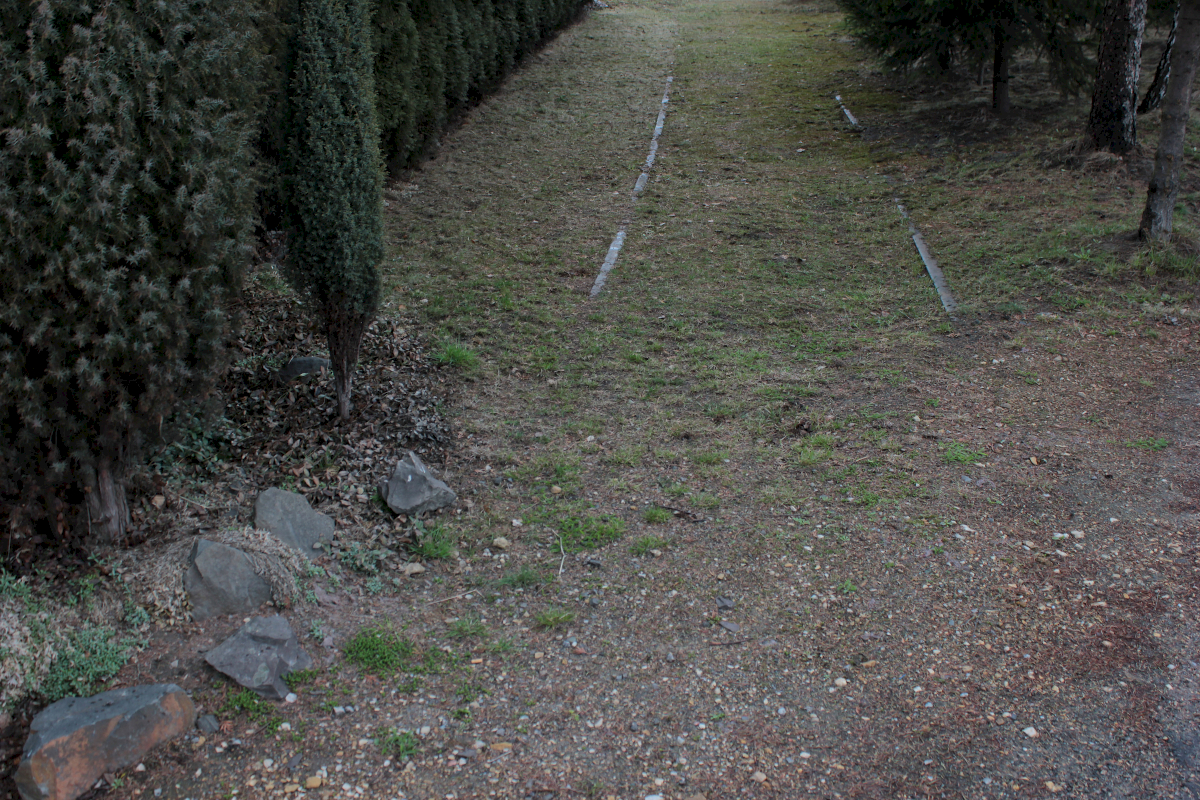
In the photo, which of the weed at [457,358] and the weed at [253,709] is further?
the weed at [457,358]

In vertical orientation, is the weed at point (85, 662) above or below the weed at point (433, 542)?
above

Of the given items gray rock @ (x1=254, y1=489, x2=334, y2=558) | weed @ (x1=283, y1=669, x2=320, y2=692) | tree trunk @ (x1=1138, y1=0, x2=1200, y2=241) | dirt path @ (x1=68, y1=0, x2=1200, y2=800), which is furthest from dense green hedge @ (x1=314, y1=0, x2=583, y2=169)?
tree trunk @ (x1=1138, y1=0, x2=1200, y2=241)

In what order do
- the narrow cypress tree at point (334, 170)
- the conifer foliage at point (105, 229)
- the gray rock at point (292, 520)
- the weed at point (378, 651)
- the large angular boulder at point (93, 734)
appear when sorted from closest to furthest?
the large angular boulder at point (93, 734) → the conifer foliage at point (105, 229) → the weed at point (378, 651) → the gray rock at point (292, 520) → the narrow cypress tree at point (334, 170)

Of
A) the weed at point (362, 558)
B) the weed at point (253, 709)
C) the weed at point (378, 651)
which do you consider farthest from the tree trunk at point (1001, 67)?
the weed at point (253, 709)

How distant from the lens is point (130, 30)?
3098mm

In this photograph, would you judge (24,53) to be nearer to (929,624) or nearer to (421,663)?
(421,663)

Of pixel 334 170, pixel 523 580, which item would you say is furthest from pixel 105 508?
pixel 334 170

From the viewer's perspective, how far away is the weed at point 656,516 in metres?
4.34

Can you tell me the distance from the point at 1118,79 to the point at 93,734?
11.0 meters

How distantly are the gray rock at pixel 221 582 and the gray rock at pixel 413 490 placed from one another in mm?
904

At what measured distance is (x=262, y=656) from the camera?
10.6 ft

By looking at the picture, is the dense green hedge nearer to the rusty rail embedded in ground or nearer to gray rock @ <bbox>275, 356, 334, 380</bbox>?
gray rock @ <bbox>275, 356, 334, 380</bbox>

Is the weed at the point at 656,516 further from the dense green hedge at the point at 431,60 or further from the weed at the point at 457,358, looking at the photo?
the dense green hedge at the point at 431,60

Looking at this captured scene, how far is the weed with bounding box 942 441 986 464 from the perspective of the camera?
479cm
